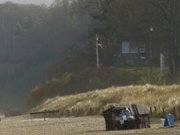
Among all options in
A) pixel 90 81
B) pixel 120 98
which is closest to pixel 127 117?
pixel 120 98

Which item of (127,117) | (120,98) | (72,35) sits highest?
(72,35)

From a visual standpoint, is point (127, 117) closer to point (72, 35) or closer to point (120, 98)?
point (120, 98)

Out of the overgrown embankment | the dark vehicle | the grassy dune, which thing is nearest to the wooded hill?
the overgrown embankment

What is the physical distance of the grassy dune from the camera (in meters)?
33.3

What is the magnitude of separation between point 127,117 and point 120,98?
14.9m

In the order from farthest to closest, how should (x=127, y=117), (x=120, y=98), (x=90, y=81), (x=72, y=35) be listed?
(x=72, y=35), (x=90, y=81), (x=120, y=98), (x=127, y=117)

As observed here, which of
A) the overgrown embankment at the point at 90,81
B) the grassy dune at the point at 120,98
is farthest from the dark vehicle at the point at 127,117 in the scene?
the overgrown embankment at the point at 90,81

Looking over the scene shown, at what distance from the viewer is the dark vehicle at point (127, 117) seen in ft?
80.6

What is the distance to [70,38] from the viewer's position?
5310 inches

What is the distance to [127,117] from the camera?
2455 centimetres

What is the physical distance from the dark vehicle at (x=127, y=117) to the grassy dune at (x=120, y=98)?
5.67 m

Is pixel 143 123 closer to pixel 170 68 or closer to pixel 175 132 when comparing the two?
pixel 175 132

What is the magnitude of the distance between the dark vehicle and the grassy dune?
18.6ft

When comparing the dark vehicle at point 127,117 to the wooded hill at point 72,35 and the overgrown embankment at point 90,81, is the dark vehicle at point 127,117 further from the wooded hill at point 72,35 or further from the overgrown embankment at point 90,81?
the overgrown embankment at point 90,81
